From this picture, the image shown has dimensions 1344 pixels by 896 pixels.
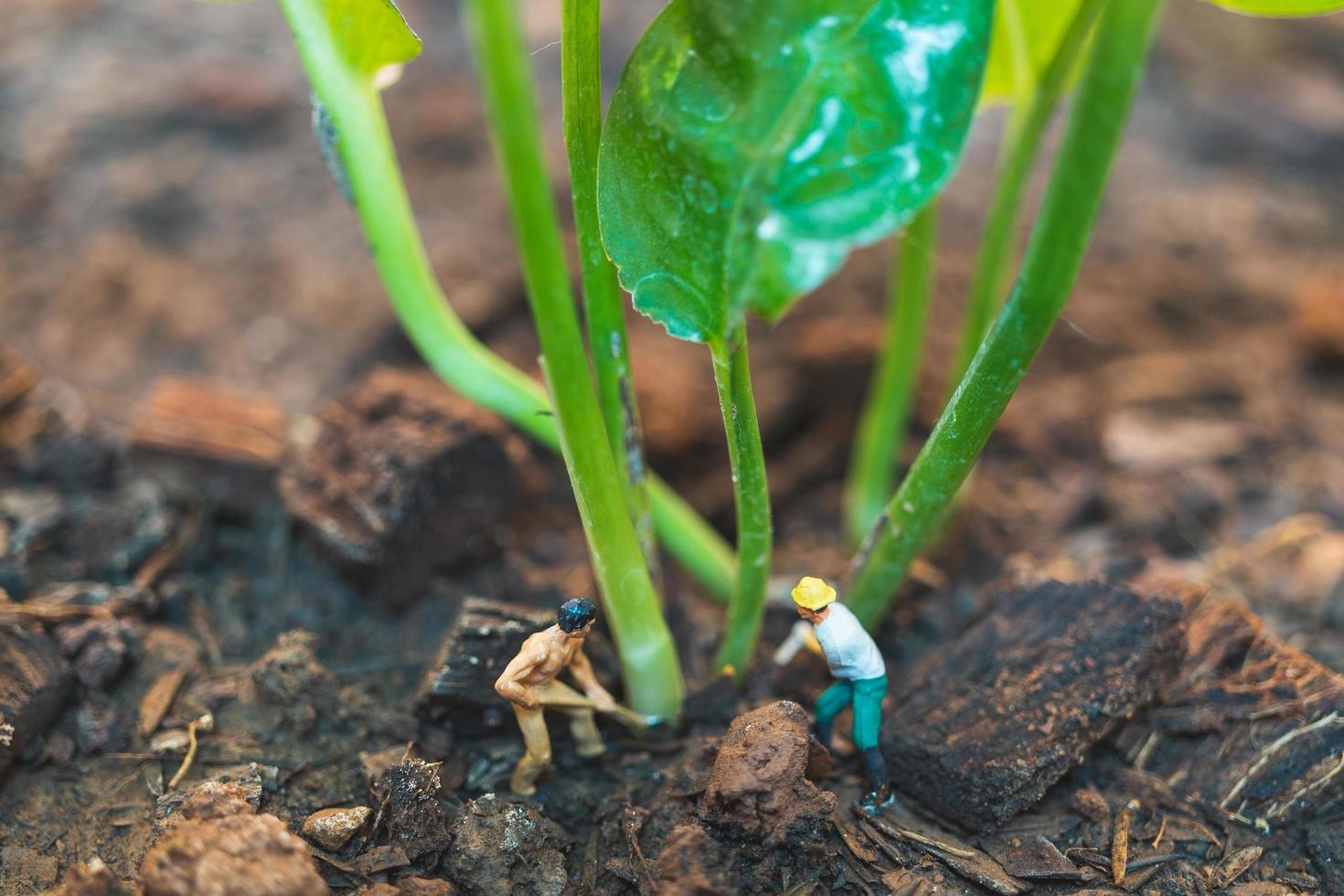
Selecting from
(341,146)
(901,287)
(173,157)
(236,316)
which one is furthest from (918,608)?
(173,157)

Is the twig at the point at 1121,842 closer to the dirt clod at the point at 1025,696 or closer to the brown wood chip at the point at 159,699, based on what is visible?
the dirt clod at the point at 1025,696

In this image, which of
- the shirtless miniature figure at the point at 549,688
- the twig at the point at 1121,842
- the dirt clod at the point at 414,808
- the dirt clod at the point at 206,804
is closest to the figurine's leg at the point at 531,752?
Answer: the shirtless miniature figure at the point at 549,688

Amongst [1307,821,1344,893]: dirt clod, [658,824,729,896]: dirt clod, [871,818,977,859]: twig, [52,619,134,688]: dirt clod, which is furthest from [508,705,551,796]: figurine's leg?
[1307,821,1344,893]: dirt clod

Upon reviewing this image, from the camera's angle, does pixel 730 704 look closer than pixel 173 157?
Yes

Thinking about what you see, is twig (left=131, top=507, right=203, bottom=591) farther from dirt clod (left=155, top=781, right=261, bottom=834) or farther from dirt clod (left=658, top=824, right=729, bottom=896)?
dirt clod (left=658, top=824, right=729, bottom=896)

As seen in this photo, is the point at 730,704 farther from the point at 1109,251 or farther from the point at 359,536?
the point at 1109,251
